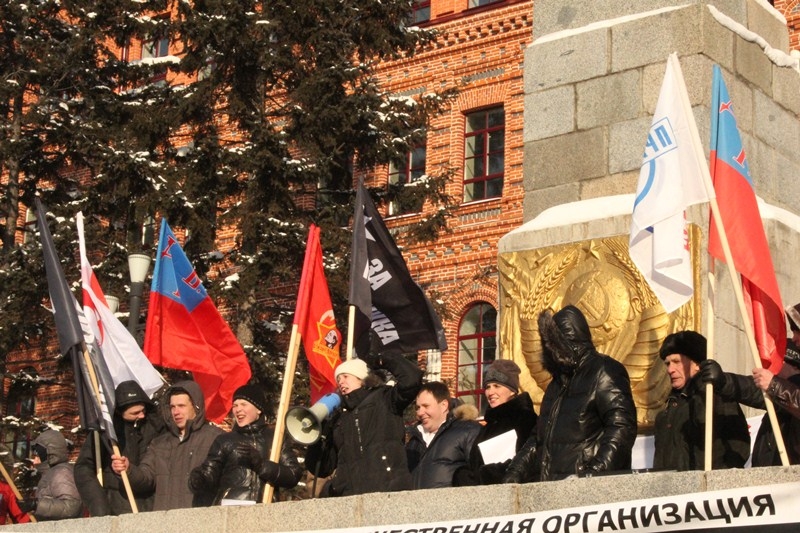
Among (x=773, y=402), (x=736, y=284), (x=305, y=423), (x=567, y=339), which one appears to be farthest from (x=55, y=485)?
(x=773, y=402)

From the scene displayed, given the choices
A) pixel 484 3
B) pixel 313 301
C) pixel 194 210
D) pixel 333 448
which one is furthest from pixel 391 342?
pixel 484 3

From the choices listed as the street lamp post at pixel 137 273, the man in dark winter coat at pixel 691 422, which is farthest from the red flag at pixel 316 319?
the street lamp post at pixel 137 273

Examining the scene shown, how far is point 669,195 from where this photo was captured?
25.9 ft

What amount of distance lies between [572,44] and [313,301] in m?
2.24

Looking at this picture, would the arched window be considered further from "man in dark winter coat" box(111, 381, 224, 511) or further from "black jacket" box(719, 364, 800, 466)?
"black jacket" box(719, 364, 800, 466)

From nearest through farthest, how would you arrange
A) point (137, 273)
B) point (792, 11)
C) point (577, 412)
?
point (577, 412) < point (137, 273) < point (792, 11)

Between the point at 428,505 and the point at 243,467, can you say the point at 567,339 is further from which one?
the point at 243,467

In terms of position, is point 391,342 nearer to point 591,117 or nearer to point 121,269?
point 591,117

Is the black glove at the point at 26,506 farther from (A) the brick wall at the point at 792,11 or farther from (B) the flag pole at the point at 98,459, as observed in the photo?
(A) the brick wall at the point at 792,11

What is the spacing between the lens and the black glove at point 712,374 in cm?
718

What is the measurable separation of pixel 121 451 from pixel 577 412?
3.38 m

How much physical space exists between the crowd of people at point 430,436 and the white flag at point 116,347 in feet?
1.96

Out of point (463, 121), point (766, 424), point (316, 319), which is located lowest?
point (766, 424)

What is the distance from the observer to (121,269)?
22172 mm
